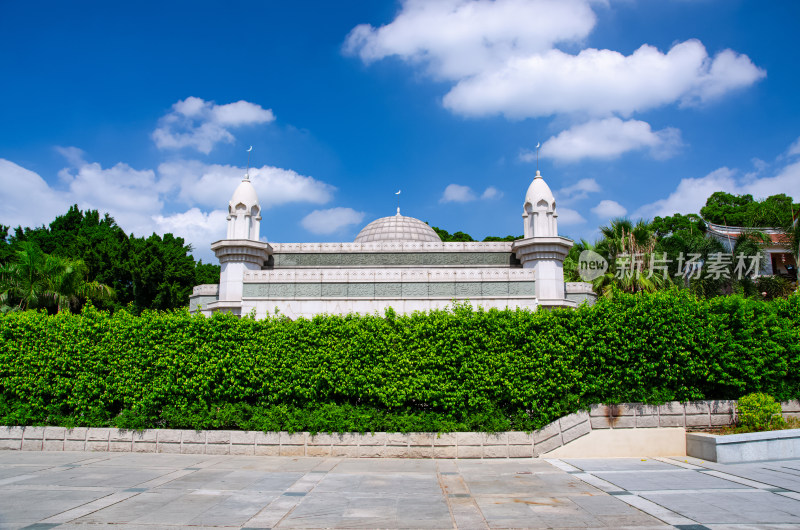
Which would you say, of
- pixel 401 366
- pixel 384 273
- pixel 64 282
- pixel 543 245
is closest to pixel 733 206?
pixel 543 245

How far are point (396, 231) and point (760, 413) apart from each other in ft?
61.6

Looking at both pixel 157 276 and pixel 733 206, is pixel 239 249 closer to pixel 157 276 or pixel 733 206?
pixel 157 276

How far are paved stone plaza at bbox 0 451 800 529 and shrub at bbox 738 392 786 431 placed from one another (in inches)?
38.4

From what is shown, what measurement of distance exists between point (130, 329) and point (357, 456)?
667 cm

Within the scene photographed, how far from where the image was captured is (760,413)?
11.1 m

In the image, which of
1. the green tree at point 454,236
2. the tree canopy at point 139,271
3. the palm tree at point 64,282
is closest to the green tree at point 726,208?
the green tree at point 454,236

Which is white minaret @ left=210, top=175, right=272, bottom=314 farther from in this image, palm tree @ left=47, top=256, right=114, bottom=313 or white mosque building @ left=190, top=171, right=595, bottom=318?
palm tree @ left=47, top=256, right=114, bottom=313

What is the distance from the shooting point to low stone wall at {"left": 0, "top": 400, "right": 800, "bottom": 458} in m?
11.2

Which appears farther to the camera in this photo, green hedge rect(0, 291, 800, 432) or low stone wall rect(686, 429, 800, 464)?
green hedge rect(0, 291, 800, 432)

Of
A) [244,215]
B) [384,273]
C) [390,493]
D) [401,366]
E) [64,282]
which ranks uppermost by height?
[244,215]

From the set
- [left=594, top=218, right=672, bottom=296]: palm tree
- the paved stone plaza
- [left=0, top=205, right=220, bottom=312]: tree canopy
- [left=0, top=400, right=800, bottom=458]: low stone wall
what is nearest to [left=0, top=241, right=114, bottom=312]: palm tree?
[left=0, top=205, right=220, bottom=312]: tree canopy

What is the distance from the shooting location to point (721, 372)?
38.3 ft

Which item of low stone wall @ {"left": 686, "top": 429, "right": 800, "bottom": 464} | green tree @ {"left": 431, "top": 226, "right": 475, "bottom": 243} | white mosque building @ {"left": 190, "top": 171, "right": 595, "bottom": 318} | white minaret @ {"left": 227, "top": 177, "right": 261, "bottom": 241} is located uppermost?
green tree @ {"left": 431, "top": 226, "right": 475, "bottom": 243}

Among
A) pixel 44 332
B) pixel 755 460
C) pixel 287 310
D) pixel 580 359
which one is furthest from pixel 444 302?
pixel 44 332
